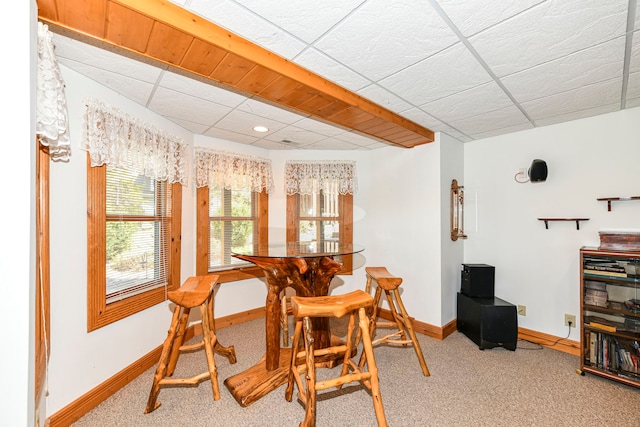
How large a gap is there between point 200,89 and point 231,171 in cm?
138

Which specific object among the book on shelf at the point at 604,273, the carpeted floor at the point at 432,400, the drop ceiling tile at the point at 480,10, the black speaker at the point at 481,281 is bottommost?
the carpeted floor at the point at 432,400

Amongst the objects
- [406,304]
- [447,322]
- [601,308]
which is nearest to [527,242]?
[601,308]

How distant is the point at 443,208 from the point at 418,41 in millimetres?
2010

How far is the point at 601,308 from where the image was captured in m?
2.30

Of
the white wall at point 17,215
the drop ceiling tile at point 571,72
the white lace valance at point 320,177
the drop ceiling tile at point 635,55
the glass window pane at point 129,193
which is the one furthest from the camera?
the white lace valance at point 320,177

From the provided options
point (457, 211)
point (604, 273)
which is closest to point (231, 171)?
point (457, 211)

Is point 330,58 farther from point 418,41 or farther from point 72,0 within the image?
point 72,0

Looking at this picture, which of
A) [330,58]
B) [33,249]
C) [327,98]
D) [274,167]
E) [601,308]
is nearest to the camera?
[33,249]

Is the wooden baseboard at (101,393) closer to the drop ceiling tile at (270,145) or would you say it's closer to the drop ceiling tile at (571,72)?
the drop ceiling tile at (270,145)

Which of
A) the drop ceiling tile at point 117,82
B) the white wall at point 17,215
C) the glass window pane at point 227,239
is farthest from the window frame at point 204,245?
the white wall at point 17,215

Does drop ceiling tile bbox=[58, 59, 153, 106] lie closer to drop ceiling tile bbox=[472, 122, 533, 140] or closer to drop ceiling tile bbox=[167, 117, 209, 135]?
drop ceiling tile bbox=[167, 117, 209, 135]

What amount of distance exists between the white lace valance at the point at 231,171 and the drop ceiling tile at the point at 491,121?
2257mm

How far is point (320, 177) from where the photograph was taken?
150 inches

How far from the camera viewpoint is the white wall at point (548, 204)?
249 centimetres
